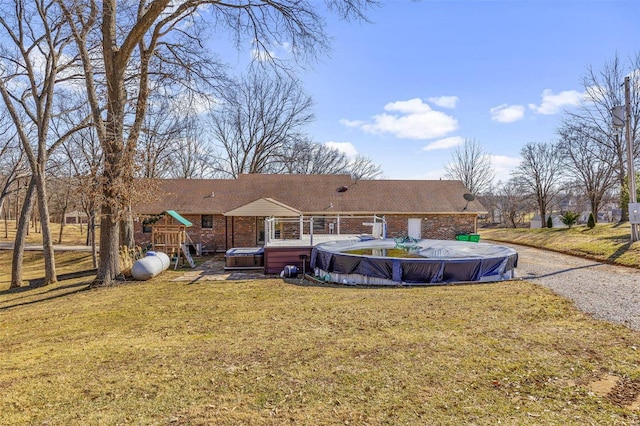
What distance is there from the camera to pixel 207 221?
1888 centimetres

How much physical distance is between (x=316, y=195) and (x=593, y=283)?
46.6ft

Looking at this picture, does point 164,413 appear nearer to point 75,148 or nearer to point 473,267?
point 473,267

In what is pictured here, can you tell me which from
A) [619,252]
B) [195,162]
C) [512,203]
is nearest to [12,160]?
[195,162]

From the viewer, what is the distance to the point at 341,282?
9.84m

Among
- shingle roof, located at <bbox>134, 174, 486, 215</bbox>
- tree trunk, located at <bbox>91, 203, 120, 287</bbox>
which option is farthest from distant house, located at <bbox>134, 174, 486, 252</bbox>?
tree trunk, located at <bbox>91, 203, 120, 287</bbox>

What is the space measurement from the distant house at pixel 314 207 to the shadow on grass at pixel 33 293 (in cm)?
672

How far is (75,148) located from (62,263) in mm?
6504

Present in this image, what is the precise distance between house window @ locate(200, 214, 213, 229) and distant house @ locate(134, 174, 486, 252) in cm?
5

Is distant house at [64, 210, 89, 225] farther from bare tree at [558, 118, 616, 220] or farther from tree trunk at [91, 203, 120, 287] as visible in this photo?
bare tree at [558, 118, 616, 220]

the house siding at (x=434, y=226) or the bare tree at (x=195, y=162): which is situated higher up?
the bare tree at (x=195, y=162)

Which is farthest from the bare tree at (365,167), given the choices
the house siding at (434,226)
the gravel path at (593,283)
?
the gravel path at (593,283)

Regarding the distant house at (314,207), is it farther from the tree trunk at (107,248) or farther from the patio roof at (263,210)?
the tree trunk at (107,248)

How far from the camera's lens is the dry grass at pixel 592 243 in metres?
12.4

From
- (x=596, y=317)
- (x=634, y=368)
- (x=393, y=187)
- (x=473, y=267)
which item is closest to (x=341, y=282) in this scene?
(x=473, y=267)
